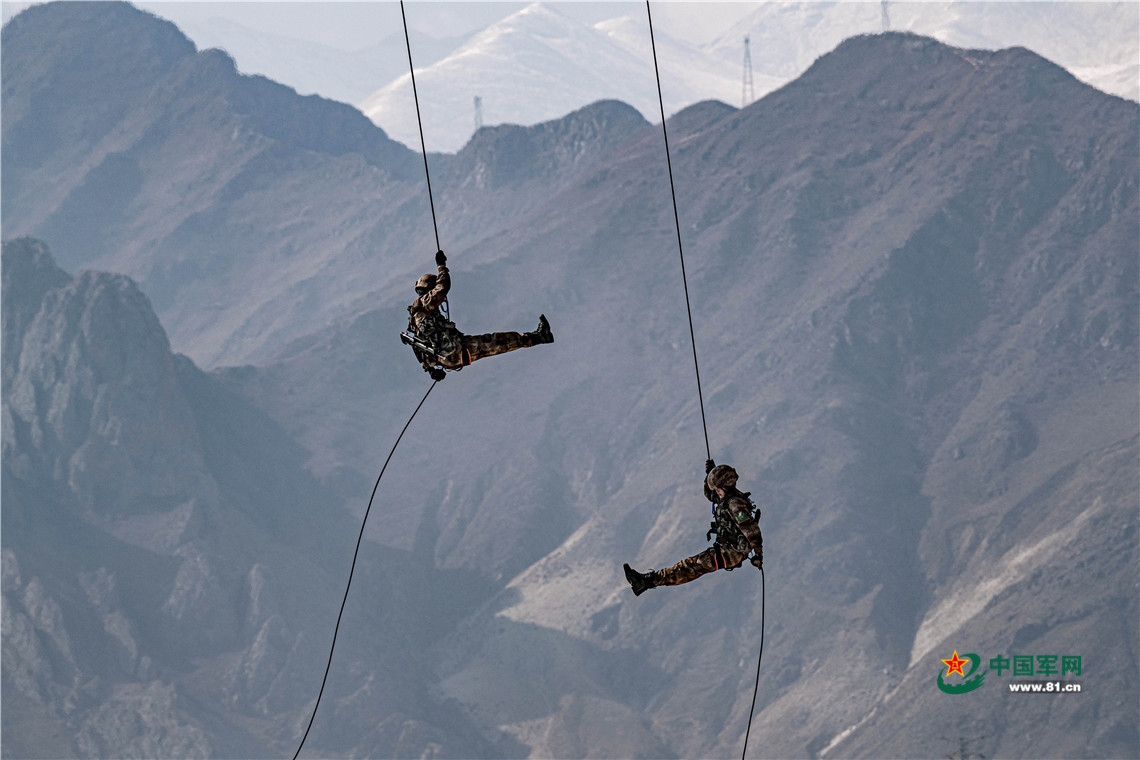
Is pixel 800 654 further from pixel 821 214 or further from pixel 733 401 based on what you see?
pixel 821 214

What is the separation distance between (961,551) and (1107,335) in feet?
105

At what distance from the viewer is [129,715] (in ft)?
395

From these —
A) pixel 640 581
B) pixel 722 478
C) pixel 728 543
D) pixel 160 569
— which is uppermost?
pixel 160 569

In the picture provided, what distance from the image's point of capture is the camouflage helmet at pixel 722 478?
887 inches

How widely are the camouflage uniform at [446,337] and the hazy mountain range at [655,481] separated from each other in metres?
92.0

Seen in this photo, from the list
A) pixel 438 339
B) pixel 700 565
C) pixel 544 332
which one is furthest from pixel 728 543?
pixel 438 339

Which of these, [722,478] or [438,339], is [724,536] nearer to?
[722,478]

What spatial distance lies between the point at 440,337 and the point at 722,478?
5393 mm

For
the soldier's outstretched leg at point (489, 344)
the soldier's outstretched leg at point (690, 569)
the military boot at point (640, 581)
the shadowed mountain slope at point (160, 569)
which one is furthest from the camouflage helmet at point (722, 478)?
the shadowed mountain slope at point (160, 569)

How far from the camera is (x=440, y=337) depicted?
2491 cm

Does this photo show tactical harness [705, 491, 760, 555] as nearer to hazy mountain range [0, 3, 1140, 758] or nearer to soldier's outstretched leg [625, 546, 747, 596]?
soldier's outstretched leg [625, 546, 747, 596]

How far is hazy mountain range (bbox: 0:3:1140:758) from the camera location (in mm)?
121500

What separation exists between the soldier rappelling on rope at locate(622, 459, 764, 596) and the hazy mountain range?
90.9 meters

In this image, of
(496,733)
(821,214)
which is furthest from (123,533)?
(821,214)
